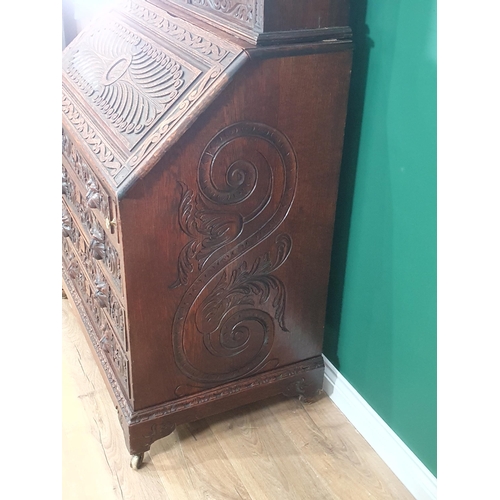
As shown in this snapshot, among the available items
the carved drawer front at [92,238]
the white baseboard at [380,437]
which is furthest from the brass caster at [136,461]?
the white baseboard at [380,437]

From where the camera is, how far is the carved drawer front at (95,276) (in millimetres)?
1360

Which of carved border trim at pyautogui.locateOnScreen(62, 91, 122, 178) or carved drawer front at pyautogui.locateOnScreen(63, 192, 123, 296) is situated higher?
carved border trim at pyautogui.locateOnScreen(62, 91, 122, 178)

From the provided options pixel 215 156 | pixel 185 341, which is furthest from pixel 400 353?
pixel 215 156

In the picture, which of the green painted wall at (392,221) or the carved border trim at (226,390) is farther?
the carved border trim at (226,390)

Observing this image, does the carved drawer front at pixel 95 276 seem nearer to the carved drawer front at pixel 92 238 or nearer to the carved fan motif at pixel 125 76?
the carved drawer front at pixel 92 238

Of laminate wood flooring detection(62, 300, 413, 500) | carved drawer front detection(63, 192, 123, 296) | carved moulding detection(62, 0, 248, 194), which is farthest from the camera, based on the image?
laminate wood flooring detection(62, 300, 413, 500)

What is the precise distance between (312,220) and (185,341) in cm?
43

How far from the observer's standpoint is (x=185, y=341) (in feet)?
4.50

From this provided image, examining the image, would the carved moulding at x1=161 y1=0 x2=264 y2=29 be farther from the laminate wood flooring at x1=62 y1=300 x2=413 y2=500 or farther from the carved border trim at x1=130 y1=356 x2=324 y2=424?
the laminate wood flooring at x1=62 y1=300 x2=413 y2=500

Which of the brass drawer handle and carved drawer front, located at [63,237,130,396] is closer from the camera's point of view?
the brass drawer handle

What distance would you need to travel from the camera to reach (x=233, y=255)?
4.31 ft

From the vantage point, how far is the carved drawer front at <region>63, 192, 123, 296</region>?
1.29 metres

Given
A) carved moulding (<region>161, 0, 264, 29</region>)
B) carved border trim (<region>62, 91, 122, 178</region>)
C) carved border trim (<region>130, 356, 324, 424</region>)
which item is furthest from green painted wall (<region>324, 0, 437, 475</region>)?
carved border trim (<region>62, 91, 122, 178</region>)

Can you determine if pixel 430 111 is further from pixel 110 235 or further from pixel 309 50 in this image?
pixel 110 235
